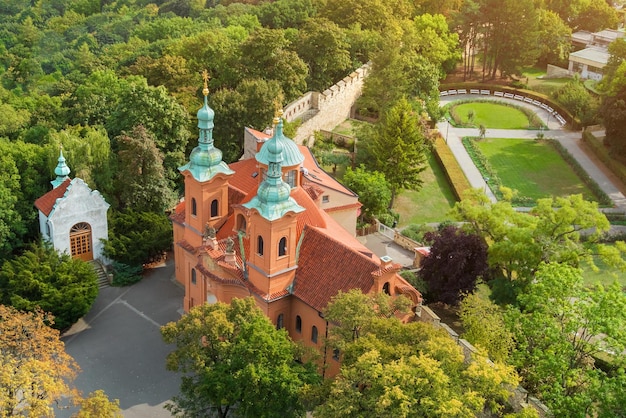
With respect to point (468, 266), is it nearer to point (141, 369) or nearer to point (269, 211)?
point (269, 211)

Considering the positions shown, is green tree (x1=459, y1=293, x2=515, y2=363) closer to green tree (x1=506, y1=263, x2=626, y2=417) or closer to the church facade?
green tree (x1=506, y1=263, x2=626, y2=417)

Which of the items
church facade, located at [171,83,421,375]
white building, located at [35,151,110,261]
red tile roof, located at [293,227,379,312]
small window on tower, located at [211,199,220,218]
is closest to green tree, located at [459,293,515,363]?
church facade, located at [171,83,421,375]

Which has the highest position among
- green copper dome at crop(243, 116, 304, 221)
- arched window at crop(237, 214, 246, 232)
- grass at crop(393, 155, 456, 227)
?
green copper dome at crop(243, 116, 304, 221)

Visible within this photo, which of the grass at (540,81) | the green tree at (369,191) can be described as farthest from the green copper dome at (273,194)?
the grass at (540,81)

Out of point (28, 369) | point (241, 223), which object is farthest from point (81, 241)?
point (28, 369)

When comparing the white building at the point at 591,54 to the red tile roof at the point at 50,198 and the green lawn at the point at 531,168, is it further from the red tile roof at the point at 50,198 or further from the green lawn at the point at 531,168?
the red tile roof at the point at 50,198
